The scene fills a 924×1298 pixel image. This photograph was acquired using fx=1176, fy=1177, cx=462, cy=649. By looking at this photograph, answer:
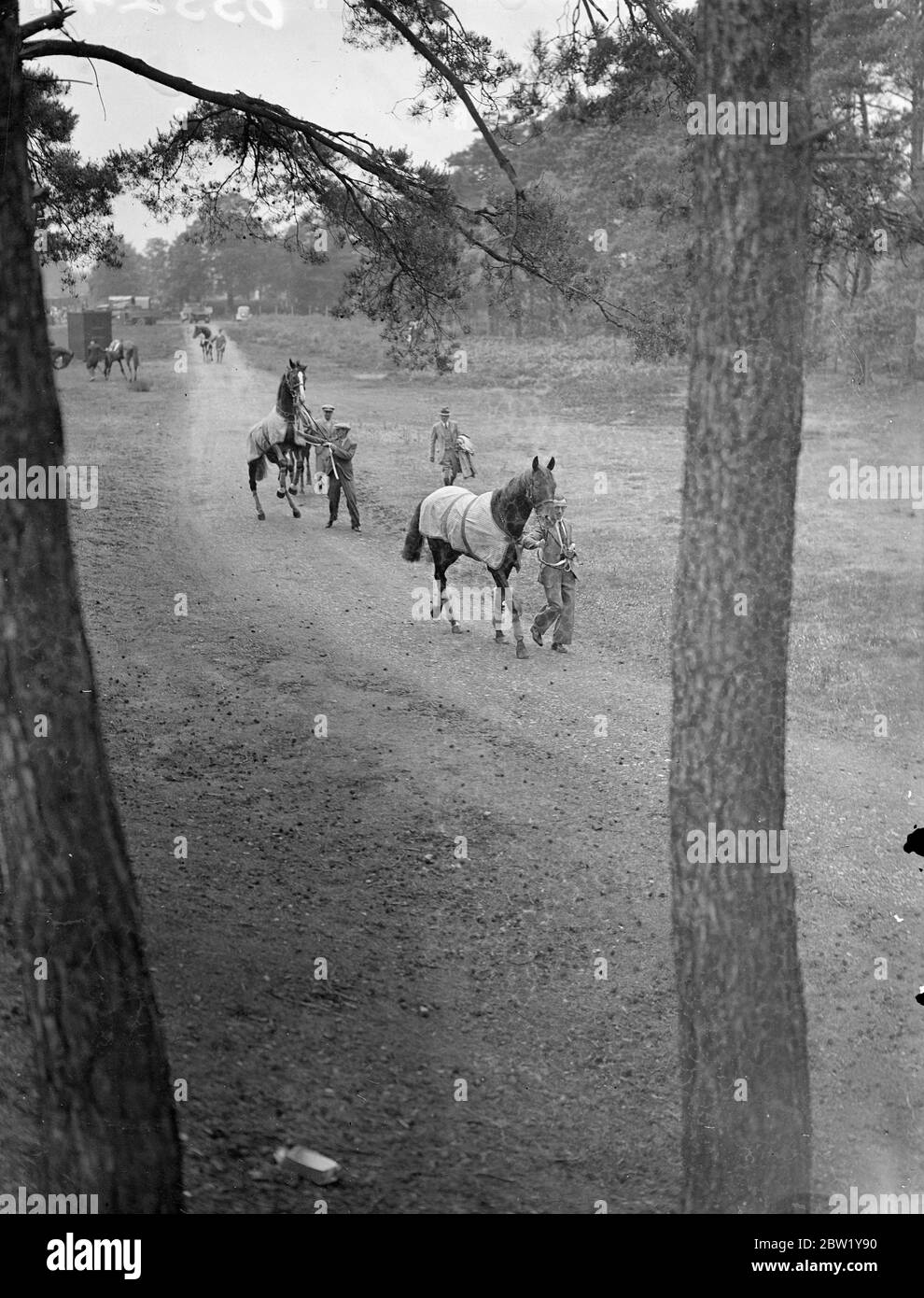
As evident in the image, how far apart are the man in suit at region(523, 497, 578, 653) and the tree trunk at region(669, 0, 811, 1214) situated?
1.90 meters

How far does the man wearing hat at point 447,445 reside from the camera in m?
5.80

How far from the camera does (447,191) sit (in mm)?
5477

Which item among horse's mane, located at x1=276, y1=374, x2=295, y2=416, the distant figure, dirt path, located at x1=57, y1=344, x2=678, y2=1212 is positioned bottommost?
dirt path, located at x1=57, y1=344, x2=678, y2=1212

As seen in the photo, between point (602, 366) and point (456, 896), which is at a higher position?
point (602, 366)

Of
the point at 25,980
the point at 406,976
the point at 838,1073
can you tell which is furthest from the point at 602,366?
the point at 25,980

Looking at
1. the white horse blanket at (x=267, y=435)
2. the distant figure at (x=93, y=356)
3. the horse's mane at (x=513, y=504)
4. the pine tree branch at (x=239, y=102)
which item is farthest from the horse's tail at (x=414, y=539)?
the distant figure at (x=93, y=356)

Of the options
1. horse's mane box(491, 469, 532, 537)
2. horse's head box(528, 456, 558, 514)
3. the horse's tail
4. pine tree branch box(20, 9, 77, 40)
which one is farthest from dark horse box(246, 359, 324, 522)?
pine tree branch box(20, 9, 77, 40)

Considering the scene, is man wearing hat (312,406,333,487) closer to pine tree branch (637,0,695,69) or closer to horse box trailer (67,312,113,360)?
horse box trailer (67,312,113,360)

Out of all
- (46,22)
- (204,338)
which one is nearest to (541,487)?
(204,338)

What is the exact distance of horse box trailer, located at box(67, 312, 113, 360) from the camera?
4.62 m

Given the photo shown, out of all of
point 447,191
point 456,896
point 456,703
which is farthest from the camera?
point 456,703

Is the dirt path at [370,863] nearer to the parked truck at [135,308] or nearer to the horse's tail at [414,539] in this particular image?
the horse's tail at [414,539]

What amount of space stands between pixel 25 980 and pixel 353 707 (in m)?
2.17
